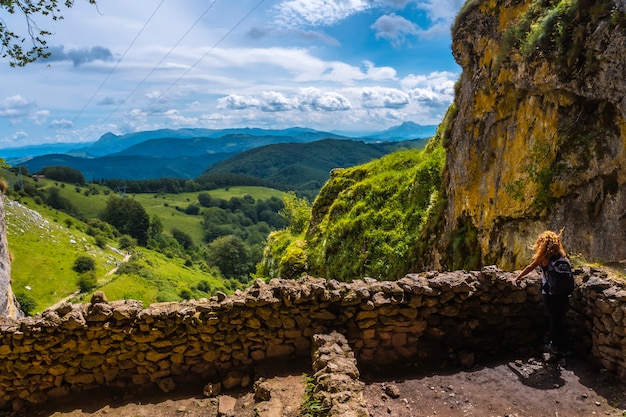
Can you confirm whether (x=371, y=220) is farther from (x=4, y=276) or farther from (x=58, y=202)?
(x=58, y=202)

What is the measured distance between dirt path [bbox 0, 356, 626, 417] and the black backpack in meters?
1.44

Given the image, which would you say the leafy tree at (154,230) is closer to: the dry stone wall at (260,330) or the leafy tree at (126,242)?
the leafy tree at (126,242)

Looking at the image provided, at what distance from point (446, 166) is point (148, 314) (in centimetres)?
1587

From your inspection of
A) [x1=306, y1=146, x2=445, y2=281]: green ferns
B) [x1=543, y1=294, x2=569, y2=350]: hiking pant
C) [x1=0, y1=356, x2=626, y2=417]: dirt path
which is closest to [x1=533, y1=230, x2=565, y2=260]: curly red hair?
[x1=543, y1=294, x2=569, y2=350]: hiking pant

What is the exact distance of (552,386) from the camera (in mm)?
7250

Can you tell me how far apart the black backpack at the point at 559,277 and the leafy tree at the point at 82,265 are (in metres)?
123

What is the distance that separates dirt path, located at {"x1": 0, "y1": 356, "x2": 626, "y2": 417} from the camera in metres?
6.84

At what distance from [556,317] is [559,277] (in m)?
0.87

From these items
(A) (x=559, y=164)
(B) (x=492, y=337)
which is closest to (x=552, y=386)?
(B) (x=492, y=337)

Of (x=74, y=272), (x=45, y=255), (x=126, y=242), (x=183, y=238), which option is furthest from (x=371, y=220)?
(x=183, y=238)

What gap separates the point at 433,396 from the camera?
7398 millimetres

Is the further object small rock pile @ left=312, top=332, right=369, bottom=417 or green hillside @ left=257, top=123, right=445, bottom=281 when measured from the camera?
green hillside @ left=257, top=123, right=445, bottom=281

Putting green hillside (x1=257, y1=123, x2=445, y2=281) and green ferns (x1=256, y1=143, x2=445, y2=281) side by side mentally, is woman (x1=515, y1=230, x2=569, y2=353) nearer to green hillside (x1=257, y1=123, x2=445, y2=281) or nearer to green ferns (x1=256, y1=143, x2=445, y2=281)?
green hillside (x1=257, y1=123, x2=445, y2=281)

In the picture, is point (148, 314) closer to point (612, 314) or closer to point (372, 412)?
point (372, 412)
